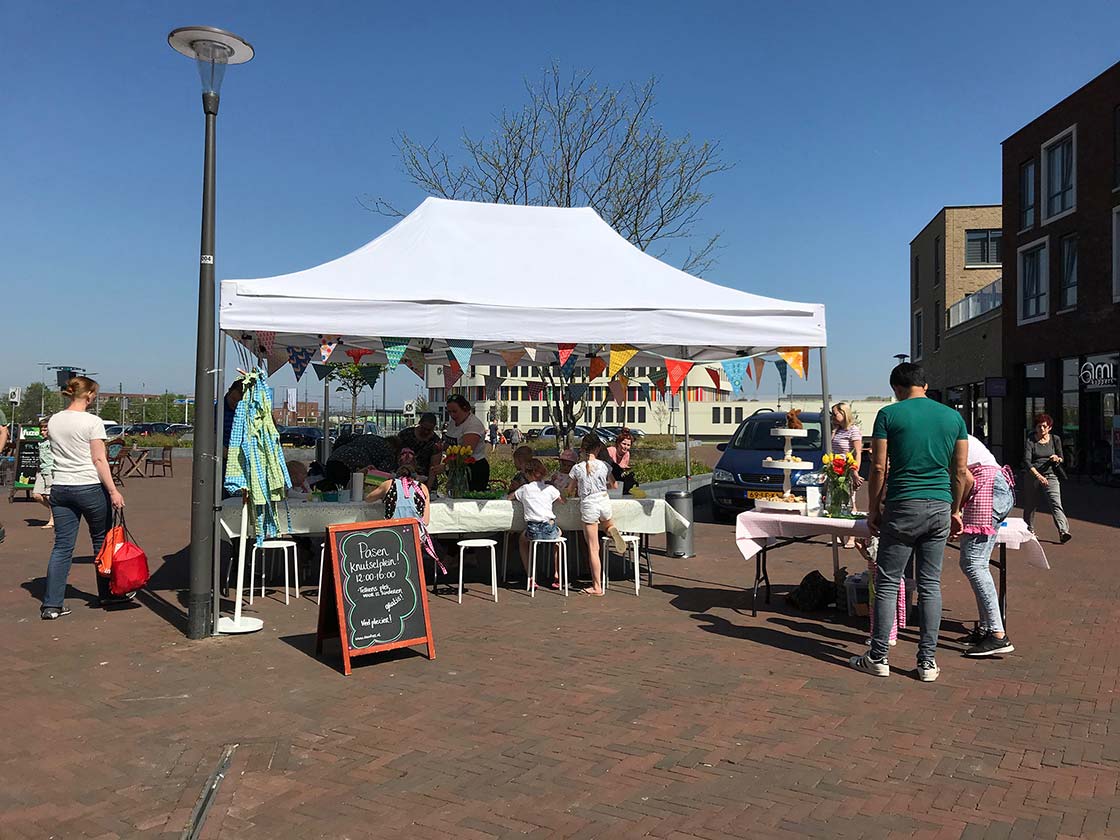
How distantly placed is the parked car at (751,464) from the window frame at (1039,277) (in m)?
15.4

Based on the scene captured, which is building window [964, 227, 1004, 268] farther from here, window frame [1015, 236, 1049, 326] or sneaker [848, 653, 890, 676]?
sneaker [848, 653, 890, 676]

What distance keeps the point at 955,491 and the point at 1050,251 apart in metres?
23.7

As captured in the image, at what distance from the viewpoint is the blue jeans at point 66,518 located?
7090 mm

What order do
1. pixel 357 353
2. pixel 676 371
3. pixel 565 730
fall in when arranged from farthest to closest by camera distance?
pixel 357 353 → pixel 676 371 → pixel 565 730

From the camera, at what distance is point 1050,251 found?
25.9m

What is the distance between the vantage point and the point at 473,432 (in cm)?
951

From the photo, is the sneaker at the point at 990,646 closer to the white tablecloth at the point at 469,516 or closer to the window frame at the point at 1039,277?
the white tablecloth at the point at 469,516

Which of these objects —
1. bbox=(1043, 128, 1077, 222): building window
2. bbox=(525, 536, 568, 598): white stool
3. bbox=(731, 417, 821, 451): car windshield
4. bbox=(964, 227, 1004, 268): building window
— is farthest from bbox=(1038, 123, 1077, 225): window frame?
bbox=(525, 536, 568, 598): white stool

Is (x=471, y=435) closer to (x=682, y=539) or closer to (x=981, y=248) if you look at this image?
(x=682, y=539)

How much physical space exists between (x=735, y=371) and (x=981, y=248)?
33.1m

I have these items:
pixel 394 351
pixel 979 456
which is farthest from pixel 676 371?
pixel 979 456

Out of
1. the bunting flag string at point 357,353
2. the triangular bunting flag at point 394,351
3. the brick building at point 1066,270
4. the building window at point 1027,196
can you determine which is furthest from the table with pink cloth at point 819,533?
the building window at point 1027,196

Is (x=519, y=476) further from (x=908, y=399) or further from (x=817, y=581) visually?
(x=908, y=399)

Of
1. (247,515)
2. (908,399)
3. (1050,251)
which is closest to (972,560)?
(908,399)
